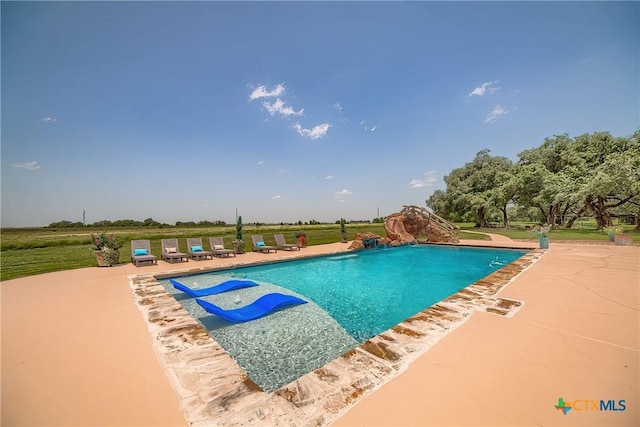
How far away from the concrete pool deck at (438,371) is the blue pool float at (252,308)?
1.17 metres

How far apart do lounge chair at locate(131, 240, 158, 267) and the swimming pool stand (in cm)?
264

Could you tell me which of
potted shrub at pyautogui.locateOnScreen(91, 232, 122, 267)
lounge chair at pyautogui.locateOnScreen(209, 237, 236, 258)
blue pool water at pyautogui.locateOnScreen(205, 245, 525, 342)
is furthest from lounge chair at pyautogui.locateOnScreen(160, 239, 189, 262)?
blue pool water at pyautogui.locateOnScreen(205, 245, 525, 342)

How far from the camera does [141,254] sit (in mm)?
9922

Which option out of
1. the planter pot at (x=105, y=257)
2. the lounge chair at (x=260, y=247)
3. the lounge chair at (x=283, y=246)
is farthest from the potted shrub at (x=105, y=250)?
the lounge chair at (x=283, y=246)

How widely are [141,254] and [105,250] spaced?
3.90 ft

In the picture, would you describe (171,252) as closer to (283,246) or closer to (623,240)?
(283,246)

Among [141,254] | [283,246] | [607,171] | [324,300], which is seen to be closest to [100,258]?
[141,254]

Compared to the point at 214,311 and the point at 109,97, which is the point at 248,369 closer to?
the point at 214,311

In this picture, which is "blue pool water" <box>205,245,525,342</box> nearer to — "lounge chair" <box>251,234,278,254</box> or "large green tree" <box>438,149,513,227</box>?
"lounge chair" <box>251,234,278,254</box>

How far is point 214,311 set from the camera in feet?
15.1

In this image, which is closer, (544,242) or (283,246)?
(544,242)

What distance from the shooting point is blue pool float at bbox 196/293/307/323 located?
4602mm

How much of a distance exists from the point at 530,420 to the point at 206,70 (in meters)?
15.1

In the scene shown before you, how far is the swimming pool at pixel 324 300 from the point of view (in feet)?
11.9
